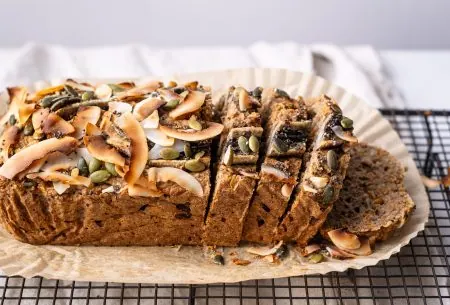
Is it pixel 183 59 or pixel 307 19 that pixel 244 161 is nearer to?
pixel 183 59

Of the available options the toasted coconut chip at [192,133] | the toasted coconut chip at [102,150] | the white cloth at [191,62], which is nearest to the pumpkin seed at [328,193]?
the toasted coconut chip at [192,133]

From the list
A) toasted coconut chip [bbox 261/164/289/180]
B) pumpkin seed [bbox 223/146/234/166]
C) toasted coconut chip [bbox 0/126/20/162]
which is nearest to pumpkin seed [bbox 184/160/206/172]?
pumpkin seed [bbox 223/146/234/166]

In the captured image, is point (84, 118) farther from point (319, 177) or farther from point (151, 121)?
point (319, 177)

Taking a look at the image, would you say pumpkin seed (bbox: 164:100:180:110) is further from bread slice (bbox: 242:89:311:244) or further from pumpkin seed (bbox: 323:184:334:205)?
pumpkin seed (bbox: 323:184:334:205)

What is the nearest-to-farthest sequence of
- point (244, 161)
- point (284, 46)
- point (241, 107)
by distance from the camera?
1. point (244, 161)
2. point (241, 107)
3. point (284, 46)

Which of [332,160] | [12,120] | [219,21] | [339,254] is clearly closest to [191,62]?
[219,21]

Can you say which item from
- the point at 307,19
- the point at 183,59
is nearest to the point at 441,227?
the point at 183,59

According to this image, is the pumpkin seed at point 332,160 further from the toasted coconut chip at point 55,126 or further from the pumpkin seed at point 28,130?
the pumpkin seed at point 28,130
